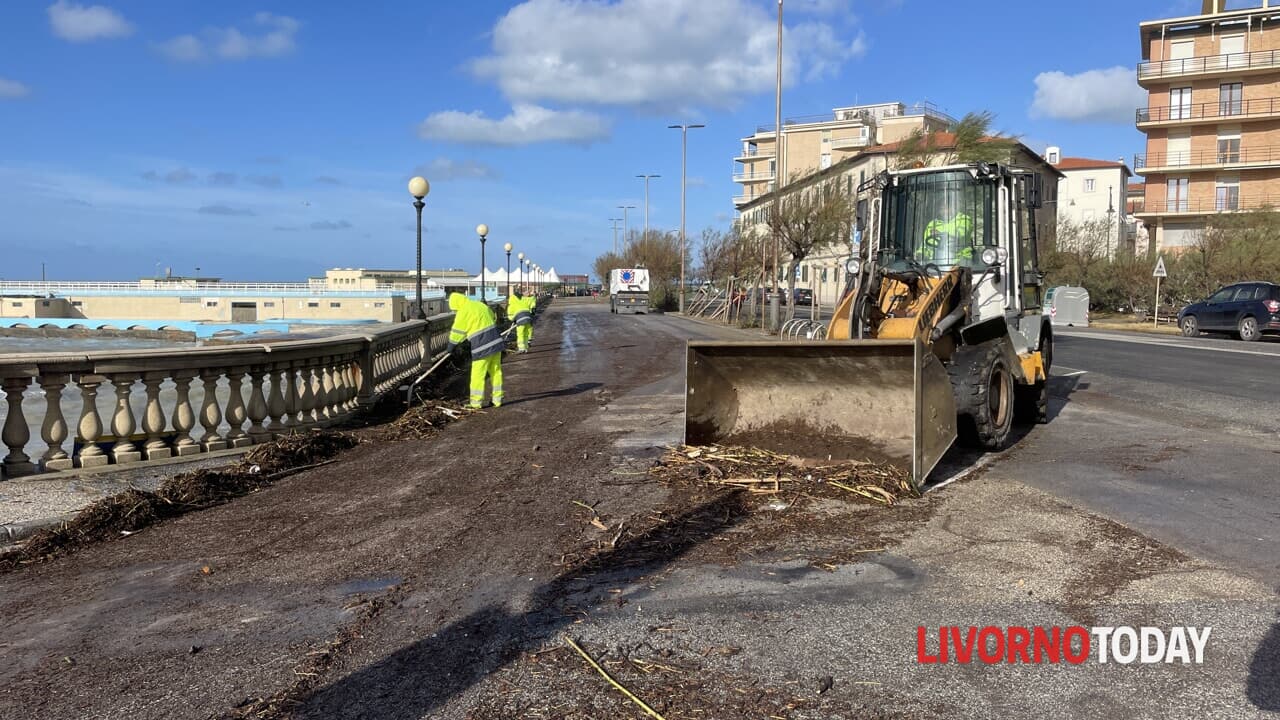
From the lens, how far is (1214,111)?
49875 mm

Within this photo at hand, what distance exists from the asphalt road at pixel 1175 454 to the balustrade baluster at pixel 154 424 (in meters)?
7.08

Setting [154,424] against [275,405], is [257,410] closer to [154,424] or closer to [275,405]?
[275,405]

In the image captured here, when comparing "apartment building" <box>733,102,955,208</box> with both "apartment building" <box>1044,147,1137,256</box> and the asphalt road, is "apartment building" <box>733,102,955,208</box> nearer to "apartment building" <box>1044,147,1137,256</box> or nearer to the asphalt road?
"apartment building" <box>1044,147,1137,256</box>

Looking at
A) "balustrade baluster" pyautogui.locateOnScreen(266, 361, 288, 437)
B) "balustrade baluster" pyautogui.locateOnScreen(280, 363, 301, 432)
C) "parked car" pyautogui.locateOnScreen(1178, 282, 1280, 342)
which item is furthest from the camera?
"parked car" pyautogui.locateOnScreen(1178, 282, 1280, 342)

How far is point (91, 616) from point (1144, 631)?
4.85 meters

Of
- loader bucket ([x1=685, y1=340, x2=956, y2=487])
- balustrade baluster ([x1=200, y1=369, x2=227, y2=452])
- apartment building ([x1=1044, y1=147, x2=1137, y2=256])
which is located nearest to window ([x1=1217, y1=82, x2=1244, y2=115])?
apartment building ([x1=1044, y1=147, x2=1137, y2=256])

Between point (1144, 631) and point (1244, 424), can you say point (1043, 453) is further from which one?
point (1144, 631)

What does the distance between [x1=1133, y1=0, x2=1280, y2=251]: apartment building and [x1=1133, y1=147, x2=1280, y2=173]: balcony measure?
0.06 m

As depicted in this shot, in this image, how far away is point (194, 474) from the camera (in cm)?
651

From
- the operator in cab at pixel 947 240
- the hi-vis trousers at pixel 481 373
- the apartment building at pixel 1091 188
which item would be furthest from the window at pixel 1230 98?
the hi-vis trousers at pixel 481 373

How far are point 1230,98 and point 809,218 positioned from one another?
37.1 meters

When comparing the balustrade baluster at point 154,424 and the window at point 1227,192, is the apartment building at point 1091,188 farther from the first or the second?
the balustrade baluster at point 154,424

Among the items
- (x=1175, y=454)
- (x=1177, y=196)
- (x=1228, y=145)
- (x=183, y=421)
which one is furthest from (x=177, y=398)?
(x=1228, y=145)

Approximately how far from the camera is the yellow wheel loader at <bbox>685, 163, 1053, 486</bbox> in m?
6.86
